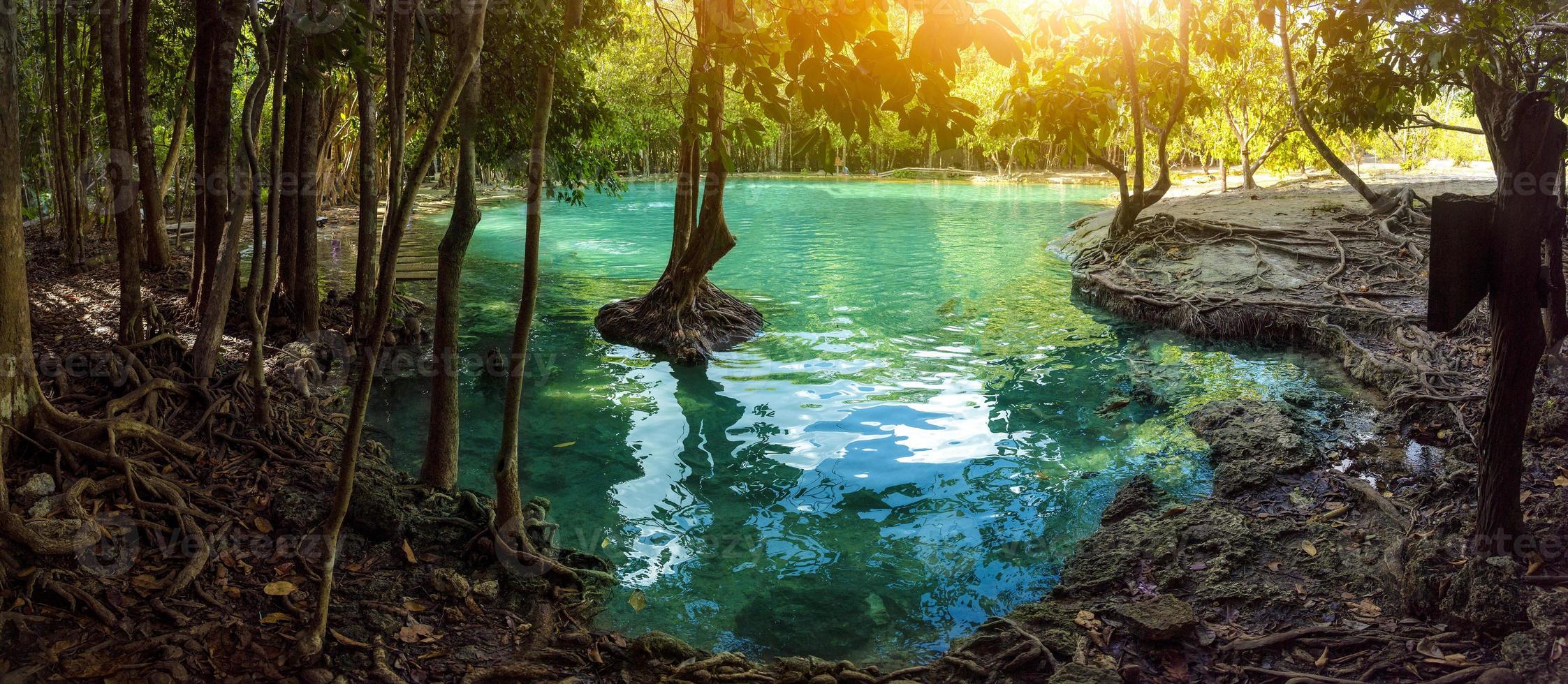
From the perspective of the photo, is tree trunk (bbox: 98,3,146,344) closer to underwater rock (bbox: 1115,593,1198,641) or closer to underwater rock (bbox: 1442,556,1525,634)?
underwater rock (bbox: 1115,593,1198,641)

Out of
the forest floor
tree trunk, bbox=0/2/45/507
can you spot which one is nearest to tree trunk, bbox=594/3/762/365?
the forest floor

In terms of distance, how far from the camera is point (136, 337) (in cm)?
644

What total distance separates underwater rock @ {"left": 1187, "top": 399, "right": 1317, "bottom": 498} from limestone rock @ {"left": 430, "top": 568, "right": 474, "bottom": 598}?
5153 mm

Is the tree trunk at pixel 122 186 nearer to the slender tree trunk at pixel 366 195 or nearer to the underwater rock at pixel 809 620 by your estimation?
the slender tree trunk at pixel 366 195

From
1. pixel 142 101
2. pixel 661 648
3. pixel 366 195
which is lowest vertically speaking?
pixel 661 648

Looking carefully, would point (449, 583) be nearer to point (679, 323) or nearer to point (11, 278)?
point (11, 278)

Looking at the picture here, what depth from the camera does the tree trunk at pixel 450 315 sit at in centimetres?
532

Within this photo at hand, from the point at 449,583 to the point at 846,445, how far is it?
4.34 m

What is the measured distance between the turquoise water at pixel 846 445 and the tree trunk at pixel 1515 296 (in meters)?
2.41

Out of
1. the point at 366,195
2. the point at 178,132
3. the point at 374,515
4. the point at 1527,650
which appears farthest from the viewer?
the point at 178,132

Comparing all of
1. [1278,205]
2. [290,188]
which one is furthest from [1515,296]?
[1278,205]

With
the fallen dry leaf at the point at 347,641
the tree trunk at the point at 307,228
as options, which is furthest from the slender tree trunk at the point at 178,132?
the fallen dry leaf at the point at 347,641

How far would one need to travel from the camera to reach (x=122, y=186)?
8367mm

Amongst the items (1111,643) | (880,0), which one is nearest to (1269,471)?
(1111,643)
